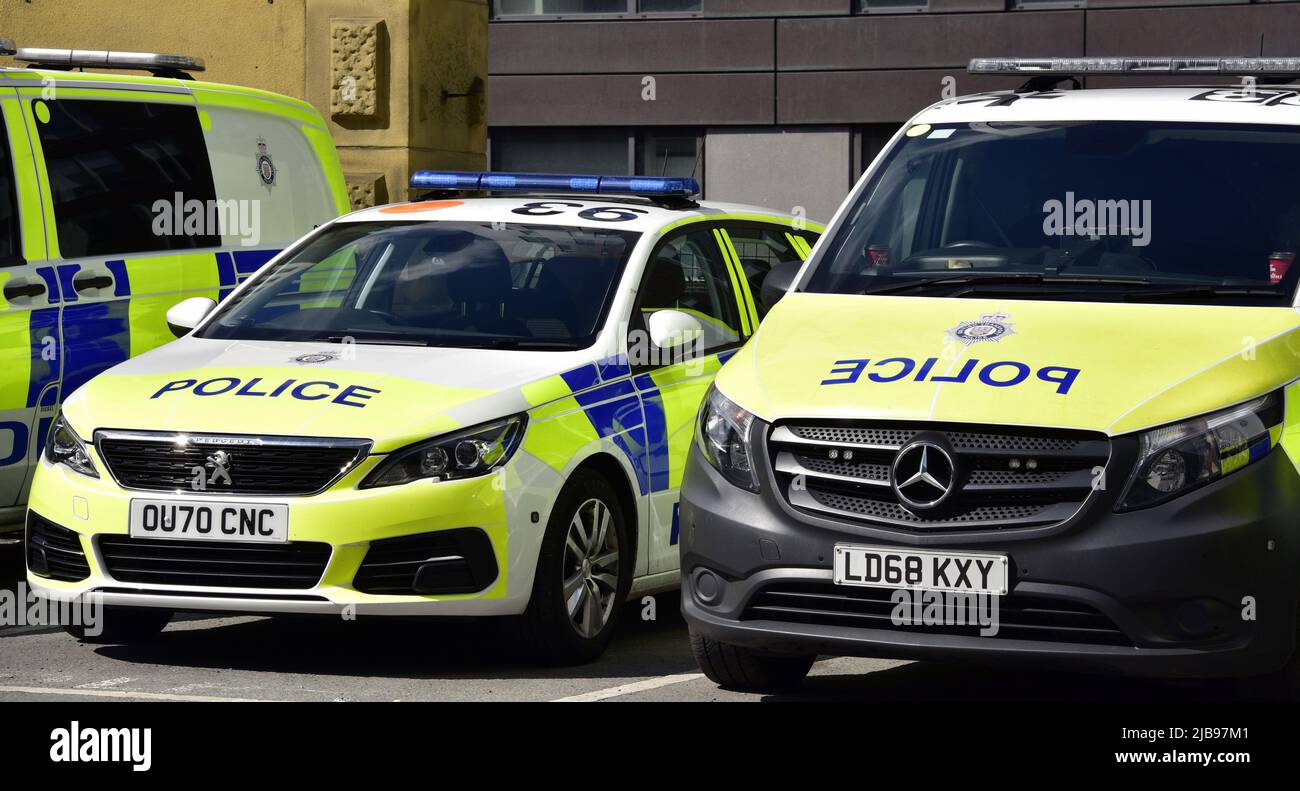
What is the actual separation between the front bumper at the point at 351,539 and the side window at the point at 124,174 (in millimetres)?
2015

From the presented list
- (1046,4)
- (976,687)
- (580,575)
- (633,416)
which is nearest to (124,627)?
(580,575)

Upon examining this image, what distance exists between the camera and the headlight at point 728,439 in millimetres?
5414

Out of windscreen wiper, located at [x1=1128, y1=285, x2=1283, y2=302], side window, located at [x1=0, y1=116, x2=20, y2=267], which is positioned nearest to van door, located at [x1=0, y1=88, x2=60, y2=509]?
side window, located at [x1=0, y1=116, x2=20, y2=267]

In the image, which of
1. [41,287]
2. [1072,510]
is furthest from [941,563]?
[41,287]

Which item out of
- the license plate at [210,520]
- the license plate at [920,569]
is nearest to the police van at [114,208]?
the license plate at [210,520]

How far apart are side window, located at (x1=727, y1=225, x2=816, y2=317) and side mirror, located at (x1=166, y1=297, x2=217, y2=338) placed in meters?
2.18

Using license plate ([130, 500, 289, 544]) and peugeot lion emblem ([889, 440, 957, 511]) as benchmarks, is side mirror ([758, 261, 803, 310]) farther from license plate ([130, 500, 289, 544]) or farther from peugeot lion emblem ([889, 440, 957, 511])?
license plate ([130, 500, 289, 544])

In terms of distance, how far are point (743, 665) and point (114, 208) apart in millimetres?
3939

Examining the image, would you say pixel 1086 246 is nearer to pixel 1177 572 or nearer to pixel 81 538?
pixel 1177 572

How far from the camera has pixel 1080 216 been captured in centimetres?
622

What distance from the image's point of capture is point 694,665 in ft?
22.4

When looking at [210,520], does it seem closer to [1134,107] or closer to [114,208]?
[114,208]

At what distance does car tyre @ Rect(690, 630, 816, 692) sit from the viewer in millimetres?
5867

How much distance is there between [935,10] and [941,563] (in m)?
21.3
